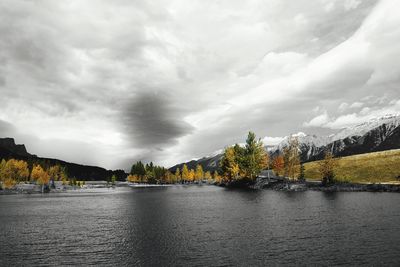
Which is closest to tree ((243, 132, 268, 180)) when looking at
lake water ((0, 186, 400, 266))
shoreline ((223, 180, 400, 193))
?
shoreline ((223, 180, 400, 193))

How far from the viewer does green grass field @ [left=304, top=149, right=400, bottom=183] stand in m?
154

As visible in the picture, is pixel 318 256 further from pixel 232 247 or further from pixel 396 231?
pixel 396 231

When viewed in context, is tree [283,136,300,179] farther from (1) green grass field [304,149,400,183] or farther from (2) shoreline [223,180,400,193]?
(1) green grass field [304,149,400,183]

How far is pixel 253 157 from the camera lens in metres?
185

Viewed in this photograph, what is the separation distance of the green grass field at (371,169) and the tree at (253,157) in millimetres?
39074

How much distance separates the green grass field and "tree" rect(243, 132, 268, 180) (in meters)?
39.1

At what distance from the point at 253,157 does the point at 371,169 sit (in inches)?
2511

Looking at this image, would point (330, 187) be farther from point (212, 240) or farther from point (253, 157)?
point (212, 240)

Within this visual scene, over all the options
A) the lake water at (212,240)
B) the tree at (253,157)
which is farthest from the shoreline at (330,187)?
the lake water at (212,240)

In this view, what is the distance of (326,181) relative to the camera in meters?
150

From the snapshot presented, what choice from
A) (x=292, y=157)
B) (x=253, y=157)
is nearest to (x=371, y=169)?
(x=292, y=157)

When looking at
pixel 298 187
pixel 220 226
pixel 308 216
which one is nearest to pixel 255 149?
pixel 298 187

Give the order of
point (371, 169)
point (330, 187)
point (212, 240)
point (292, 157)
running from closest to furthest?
1. point (212, 240)
2. point (330, 187)
3. point (371, 169)
4. point (292, 157)

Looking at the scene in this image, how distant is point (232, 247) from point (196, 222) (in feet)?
73.0
